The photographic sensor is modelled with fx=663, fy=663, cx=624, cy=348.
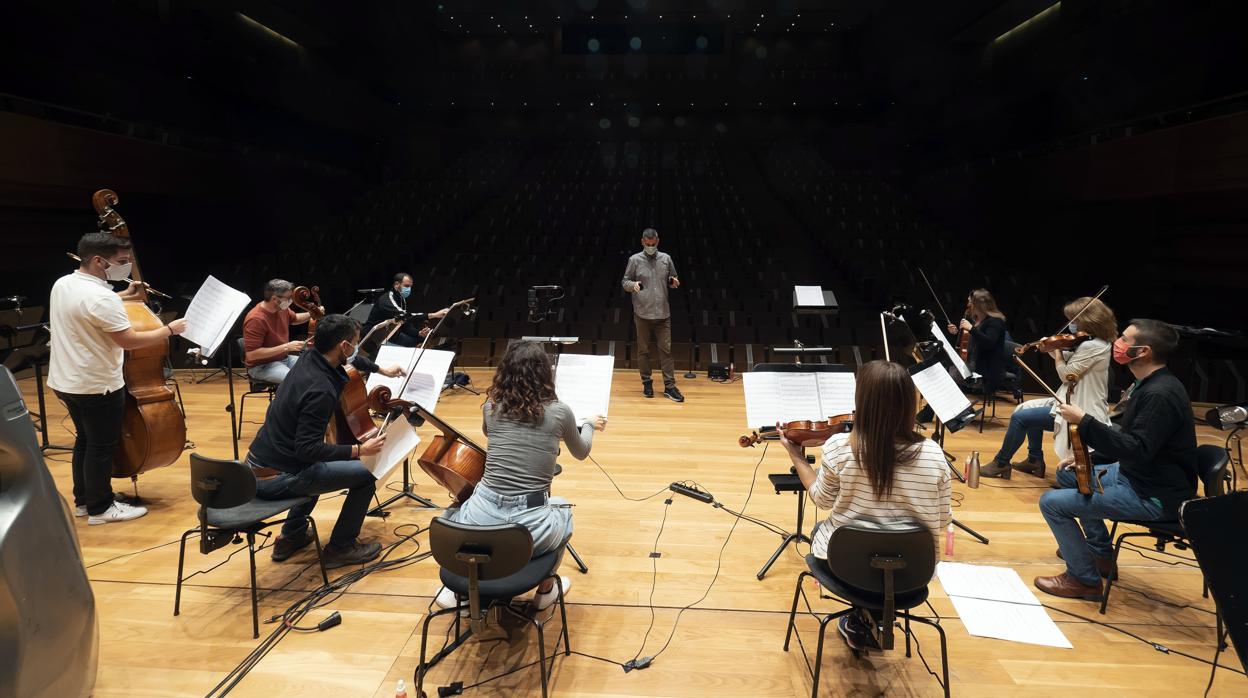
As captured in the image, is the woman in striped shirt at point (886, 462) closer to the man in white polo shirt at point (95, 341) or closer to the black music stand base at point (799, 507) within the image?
the black music stand base at point (799, 507)

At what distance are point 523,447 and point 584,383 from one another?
86 cm

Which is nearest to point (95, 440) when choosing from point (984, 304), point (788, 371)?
point (788, 371)

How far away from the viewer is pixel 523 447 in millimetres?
2643

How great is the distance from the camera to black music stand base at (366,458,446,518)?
4082mm

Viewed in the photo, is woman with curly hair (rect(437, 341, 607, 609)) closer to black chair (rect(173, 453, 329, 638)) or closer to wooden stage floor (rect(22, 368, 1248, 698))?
wooden stage floor (rect(22, 368, 1248, 698))

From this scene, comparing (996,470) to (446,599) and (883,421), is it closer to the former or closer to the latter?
(883,421)

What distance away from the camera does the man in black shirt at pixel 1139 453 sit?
9.21 feet

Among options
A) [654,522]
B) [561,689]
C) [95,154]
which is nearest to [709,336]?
[654,522]

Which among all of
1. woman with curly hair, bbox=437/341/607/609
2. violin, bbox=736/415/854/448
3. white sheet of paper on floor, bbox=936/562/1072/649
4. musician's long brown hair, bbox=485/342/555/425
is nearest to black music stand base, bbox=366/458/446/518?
woman with curly hair, bbox=437/341/607/609

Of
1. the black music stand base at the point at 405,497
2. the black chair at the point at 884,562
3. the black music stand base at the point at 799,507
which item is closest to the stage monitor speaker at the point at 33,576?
the black music stand base at the point at 405,497

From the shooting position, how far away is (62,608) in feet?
6.62

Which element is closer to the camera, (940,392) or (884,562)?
(884,562)

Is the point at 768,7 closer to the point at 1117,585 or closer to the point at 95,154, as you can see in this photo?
the point at 95,154

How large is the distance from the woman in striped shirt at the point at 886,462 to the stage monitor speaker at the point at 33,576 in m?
2.46
